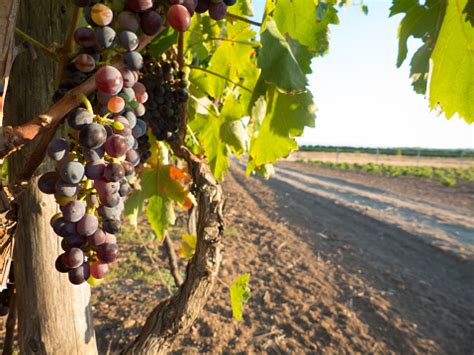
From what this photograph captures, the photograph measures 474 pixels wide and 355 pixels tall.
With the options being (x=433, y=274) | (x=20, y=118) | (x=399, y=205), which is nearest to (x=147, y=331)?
(x=20, y=118)

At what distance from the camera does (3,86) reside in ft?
2.06

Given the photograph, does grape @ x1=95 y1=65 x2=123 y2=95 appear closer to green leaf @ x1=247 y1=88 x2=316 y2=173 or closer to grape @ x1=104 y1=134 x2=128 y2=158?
grape @ x1=104 y1=134 x2=128 y2=158

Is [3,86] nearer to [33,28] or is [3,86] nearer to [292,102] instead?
[33,28]

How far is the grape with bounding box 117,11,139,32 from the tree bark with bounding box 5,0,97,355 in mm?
498

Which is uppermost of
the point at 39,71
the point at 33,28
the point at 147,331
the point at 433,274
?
the point at 33,28

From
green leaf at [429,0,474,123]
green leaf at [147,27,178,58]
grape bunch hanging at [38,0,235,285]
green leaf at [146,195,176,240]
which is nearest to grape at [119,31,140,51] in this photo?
grape bunch hanging at [38,0,235,285]

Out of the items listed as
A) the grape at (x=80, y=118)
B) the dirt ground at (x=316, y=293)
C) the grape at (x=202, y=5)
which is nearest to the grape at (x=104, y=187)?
the grape at (x=80, y=118)

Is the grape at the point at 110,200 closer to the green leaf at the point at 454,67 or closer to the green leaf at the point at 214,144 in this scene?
→ the green leaf at the point at 454,67

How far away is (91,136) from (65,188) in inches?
4.9

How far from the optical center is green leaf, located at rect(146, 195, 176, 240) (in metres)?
2.11

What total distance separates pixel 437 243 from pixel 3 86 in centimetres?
736

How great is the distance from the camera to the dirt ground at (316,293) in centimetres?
331

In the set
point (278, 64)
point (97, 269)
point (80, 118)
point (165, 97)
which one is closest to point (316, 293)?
point (165, 97)

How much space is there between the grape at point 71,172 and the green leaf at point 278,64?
0.64 m
